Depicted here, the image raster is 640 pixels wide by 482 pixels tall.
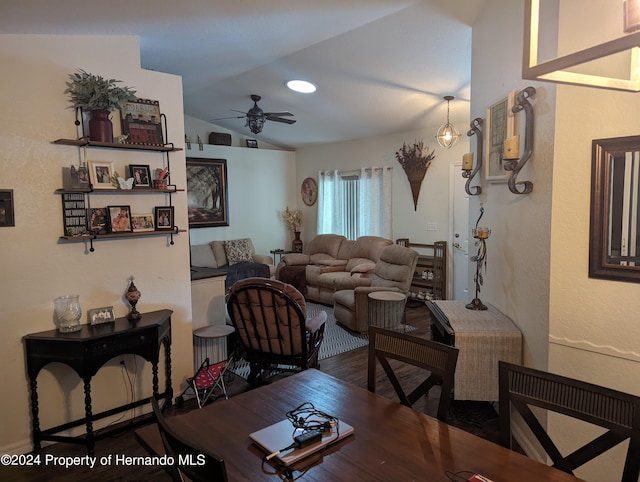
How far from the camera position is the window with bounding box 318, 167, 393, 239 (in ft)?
22.0

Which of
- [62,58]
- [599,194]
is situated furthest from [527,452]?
[62,58]

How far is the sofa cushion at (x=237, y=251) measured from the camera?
696 centimetres

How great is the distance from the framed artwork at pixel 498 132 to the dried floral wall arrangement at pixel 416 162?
3.05 meters

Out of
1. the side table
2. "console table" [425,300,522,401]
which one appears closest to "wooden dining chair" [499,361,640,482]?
"console table" [425,300,522,401]

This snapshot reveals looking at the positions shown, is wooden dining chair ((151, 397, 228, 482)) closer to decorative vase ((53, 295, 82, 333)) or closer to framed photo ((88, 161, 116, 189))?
decorative vase ((53, 295, 82, 333))

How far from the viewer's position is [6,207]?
2520 millimetres

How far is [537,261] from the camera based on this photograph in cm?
229

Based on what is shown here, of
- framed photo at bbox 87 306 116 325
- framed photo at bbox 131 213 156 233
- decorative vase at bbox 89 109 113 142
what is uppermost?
decorative vase at bbox 89 109 113 142

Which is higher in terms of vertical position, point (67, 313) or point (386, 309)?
point (67, 313)

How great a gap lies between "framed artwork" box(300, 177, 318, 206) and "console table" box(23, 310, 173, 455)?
534 centimetres

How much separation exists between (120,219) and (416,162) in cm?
443

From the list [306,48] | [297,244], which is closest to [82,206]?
[306,48]

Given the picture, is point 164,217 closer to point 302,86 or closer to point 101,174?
point 101,174

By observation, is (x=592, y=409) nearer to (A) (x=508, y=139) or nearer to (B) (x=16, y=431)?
(A) (x=508, y=139)
